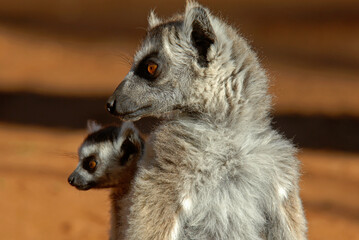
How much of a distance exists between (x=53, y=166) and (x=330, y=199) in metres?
3.31

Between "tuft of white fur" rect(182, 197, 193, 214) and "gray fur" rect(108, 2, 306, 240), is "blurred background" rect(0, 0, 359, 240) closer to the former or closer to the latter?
"gray fur" rect(108, 2, 306, 240)

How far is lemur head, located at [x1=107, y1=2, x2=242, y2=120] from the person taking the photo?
119 inches

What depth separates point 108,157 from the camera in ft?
13.5

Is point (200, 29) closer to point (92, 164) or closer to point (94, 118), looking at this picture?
point (92, 164)

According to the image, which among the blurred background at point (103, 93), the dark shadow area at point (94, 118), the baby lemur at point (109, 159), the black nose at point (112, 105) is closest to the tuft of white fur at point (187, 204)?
the black nose at point (112, 105)

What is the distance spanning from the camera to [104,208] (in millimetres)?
6109

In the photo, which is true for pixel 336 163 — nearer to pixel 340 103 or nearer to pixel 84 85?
pixel 340 103

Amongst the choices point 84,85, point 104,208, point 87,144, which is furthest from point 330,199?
point 84,85

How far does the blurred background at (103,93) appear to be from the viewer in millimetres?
5827

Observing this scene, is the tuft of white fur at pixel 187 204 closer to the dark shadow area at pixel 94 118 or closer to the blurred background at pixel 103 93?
the blurred background at pixel 103 93

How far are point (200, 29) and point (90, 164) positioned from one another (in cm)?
156

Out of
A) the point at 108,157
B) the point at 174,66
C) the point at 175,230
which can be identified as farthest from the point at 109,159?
the point at 175,230

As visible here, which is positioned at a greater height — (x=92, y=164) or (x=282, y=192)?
(x=282, y=192)

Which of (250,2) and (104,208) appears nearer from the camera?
(104,208)
